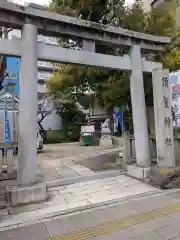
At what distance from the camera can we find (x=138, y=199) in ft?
17.9

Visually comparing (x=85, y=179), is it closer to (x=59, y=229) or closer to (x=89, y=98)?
(x=59, y=229)

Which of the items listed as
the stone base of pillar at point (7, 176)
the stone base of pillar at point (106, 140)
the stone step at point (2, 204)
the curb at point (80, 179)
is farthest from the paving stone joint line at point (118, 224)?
the stone base of pillar at point (106, 140)

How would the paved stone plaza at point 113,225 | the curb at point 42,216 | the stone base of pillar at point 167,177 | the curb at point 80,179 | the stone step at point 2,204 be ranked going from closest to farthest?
the paved stone plaza at point 113,225, the curb at point 42,216, the stone step at point 2,204, the stone base of pillar at point 167,177, the curb at point 80,179

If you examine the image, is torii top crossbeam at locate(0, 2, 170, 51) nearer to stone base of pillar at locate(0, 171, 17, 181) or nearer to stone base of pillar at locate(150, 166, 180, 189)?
stone base of pillar at locate(150, 166, 180, 189)

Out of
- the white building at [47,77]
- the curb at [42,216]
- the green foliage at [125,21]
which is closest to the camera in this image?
the curb at [42,216]

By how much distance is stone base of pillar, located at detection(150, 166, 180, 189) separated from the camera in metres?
6.12

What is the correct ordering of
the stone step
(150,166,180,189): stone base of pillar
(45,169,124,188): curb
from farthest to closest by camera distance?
(45,169,124,188): curb, (150,166,180,189): stone base of pillar, the stone step

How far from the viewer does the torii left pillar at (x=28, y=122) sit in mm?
5336

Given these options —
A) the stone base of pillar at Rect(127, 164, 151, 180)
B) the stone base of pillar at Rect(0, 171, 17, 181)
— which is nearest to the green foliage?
the stone base of pillar at Rect(127, 164, 151, 180)

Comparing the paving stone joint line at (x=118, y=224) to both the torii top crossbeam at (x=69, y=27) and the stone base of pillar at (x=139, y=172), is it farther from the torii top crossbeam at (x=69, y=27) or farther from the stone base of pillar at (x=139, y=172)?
the torii top crossbeam at (x=69, y=27)

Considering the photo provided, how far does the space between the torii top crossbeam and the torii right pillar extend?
1.30 metres

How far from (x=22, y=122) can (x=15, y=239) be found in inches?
101

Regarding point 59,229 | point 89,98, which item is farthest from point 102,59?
point 89,98

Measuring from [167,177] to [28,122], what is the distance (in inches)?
159
